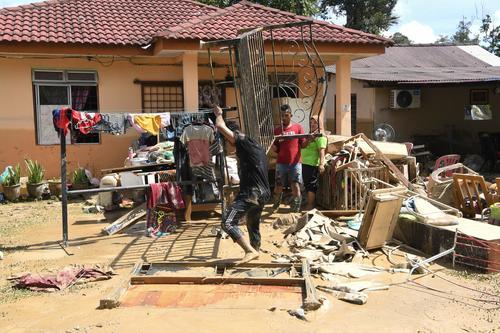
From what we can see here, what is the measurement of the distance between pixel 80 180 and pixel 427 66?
12927mm

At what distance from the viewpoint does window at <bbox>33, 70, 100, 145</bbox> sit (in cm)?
1188

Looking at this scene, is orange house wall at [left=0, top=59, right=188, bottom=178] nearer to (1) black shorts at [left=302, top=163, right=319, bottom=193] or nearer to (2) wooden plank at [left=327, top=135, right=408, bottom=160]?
(2) wooden plank at [left=327, top=135, right=408, bottom=160]

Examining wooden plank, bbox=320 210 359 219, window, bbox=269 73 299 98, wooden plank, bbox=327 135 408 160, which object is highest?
window, bbox=269 73 299 98

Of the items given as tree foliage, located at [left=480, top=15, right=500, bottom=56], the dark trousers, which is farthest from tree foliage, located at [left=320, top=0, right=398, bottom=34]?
the dark trousers

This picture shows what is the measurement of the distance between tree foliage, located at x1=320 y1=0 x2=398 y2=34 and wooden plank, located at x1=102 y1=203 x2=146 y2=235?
76.0ft

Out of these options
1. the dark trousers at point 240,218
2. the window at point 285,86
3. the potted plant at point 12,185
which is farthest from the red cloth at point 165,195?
the potted plant at point 12,185

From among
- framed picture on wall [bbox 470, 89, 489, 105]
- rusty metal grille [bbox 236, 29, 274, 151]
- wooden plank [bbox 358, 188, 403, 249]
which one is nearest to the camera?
rusty metal grille [bbox 236, 29, 274, 151]

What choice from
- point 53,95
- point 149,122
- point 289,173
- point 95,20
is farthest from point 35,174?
point 289,173

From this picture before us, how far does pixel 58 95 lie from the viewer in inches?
475

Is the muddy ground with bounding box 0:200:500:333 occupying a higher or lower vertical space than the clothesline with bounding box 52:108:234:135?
lower

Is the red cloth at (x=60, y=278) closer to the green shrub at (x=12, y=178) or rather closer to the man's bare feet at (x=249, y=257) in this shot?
the man's bare feet at (x=249, y=257)

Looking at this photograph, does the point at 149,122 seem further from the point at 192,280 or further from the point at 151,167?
the point at 192,280

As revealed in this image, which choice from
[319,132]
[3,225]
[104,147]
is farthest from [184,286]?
[104,147]

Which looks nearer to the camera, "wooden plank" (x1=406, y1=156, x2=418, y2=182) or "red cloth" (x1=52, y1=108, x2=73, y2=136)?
"red cloth" (x1=52, y1=108, x2=73, y2=136)
